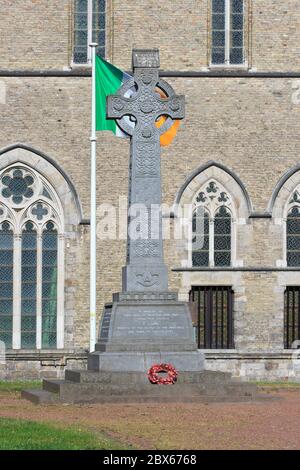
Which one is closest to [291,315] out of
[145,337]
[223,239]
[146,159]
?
[223,239]

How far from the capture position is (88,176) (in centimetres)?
3291

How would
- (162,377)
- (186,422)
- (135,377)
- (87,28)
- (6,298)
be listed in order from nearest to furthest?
(186,422) → (162,377) → (135,377) → (6,298) → (87,28)

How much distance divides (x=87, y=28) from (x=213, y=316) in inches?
330

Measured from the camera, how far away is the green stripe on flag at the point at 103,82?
30078mm

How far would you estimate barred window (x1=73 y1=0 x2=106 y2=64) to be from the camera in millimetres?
33562

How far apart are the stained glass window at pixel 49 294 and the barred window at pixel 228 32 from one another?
667 cm

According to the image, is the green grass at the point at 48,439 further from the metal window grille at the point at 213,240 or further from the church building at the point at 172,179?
the metal window grille at the point at 213,240

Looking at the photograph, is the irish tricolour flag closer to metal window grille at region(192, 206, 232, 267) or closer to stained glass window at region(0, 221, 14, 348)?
Answer: metal window grille at region(192, 206, 232, 267)

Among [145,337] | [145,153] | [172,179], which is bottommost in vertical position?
[145,337]

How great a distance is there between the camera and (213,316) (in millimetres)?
33312

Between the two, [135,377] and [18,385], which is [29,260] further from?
[135,377]

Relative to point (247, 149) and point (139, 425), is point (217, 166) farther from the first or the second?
point (139, 425)

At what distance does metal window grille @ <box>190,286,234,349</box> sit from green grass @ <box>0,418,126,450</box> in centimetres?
1648

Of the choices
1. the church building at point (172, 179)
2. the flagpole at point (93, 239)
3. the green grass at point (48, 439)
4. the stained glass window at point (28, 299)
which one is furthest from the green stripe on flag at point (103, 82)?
the green grass at point (48, 439)
